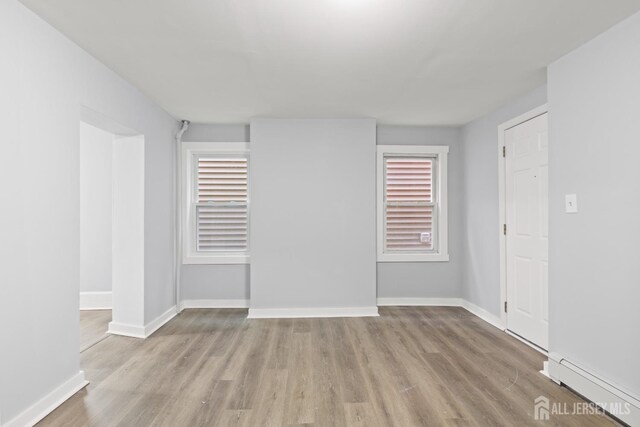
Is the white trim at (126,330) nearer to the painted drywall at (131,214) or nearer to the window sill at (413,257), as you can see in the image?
the painted drywall at (131,214)

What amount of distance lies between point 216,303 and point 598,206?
13.8 feet

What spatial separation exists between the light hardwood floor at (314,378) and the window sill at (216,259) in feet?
3.07

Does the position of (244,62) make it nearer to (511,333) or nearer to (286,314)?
(286,314)

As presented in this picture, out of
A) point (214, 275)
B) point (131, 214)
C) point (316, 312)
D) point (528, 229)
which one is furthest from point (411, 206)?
point (131, 214)

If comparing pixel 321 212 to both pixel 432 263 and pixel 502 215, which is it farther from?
pixel 502 215

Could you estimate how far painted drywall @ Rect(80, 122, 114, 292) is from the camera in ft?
15.1

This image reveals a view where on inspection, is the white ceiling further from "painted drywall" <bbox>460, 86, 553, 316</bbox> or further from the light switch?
the light switch

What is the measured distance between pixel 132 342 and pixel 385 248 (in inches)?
127

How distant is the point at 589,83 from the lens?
2.35 m

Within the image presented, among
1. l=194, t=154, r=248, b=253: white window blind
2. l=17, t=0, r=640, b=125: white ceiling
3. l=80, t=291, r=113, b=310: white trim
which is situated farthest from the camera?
l=194, t=154, r=248, b=253: white window blind

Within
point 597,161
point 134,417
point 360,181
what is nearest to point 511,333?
point 597,161

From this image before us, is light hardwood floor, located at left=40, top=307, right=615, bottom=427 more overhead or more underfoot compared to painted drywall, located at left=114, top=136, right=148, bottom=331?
more underfoot

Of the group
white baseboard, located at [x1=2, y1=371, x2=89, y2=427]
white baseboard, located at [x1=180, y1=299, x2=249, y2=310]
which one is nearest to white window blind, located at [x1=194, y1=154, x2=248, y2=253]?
white baseboard, located at [x1=180, y1=299, x2=249, y2=310]

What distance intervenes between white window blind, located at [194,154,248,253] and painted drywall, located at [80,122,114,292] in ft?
3.94
